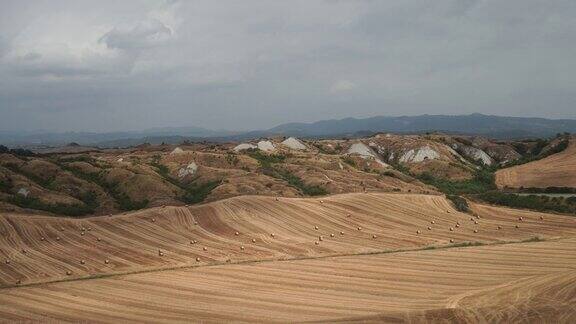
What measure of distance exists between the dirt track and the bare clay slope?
0.09 metres

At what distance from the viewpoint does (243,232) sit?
40.8 meters

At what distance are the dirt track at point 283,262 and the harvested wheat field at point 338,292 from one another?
11 cm

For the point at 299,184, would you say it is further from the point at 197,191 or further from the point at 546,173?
the point at 546,173

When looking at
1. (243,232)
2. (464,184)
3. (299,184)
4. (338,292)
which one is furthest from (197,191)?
(338,292)

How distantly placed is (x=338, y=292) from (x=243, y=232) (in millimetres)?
14814

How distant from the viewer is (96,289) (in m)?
28.8

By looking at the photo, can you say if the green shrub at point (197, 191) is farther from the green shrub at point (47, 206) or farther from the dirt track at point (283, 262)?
the dirt track at point (283, 262)

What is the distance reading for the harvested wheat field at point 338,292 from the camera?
23781mm

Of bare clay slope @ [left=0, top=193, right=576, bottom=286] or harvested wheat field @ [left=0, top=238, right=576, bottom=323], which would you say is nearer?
harvested wheat field @ [left=0, top=238, right=576, bottom=323]

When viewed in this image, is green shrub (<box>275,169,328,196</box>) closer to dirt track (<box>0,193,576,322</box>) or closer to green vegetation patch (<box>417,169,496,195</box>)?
dirt track (<box>0,193,576,322</box>)

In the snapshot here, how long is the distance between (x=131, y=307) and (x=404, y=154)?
277 ft

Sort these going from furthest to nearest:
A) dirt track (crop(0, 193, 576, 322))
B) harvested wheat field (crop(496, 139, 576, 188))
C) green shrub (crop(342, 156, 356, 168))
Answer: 1. green shrub (crop(342, 156, 356, 168))
2. harvested wheat field (crop(496, 139, 576, 188))
3. dirt track (crop(0, 193, 576, 322))

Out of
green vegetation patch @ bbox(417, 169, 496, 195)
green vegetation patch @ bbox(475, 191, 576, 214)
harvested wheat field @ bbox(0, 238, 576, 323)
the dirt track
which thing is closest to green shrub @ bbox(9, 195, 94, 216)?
the dirt track

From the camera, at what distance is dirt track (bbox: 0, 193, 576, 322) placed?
2519 centimetres
